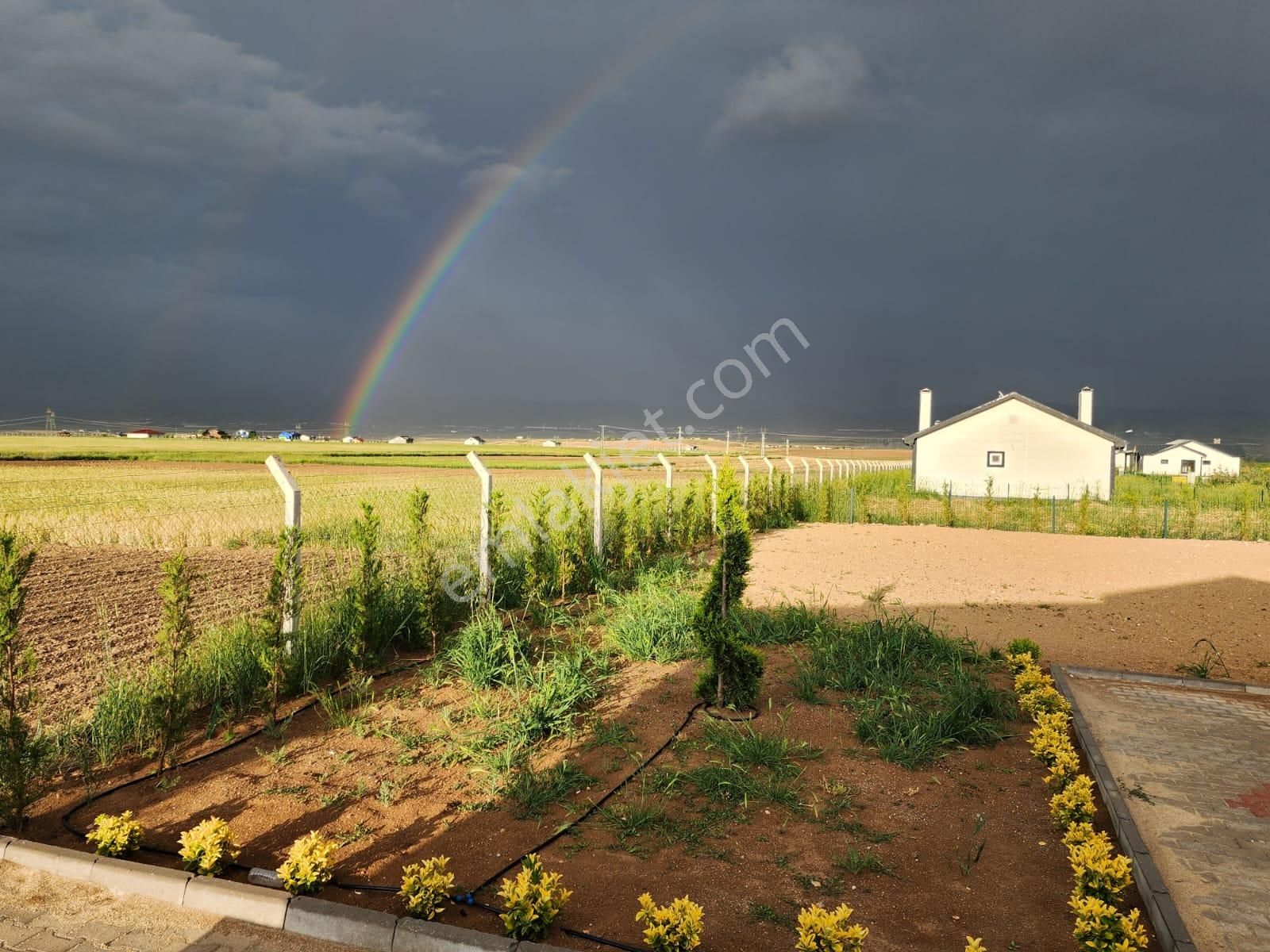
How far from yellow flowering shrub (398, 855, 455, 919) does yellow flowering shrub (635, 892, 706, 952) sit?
2.89ft

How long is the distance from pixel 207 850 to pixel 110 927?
1.37 feet

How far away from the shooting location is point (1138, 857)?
140 inches

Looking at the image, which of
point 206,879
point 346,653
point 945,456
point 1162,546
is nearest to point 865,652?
point 346,653

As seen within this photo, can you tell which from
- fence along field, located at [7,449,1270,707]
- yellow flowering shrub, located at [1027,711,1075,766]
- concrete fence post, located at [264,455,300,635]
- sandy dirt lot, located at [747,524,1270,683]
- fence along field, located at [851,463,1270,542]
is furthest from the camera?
fence along field, located at [851,463,1270,542]

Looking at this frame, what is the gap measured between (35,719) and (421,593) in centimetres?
291

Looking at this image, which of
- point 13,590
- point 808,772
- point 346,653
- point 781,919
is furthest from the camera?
point 346,653

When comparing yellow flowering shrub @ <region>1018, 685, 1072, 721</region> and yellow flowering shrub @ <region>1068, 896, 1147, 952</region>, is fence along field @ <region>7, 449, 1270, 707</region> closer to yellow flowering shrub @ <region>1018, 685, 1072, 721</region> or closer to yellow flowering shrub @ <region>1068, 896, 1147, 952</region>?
yellow flowering shrub @ <region>1018, 685, 1072, 721</region>

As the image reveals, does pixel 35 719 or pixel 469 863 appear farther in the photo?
pixel 35 719

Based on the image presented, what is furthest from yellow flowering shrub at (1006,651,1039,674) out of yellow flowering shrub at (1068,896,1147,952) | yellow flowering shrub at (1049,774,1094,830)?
yellow flowering shrub at (1068,896,1147,952)

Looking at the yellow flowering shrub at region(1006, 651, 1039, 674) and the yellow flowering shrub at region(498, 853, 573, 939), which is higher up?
the yellow flowering shrub at region(1006, 651, 1039, 674)

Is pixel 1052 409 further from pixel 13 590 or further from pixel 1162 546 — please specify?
pixel 13 590

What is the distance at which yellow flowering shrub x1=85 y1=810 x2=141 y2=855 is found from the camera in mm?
3619

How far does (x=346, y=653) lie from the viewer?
641 cm

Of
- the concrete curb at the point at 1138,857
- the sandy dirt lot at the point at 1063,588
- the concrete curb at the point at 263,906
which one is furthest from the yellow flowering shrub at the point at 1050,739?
the concrete curb at the point at 263,906
